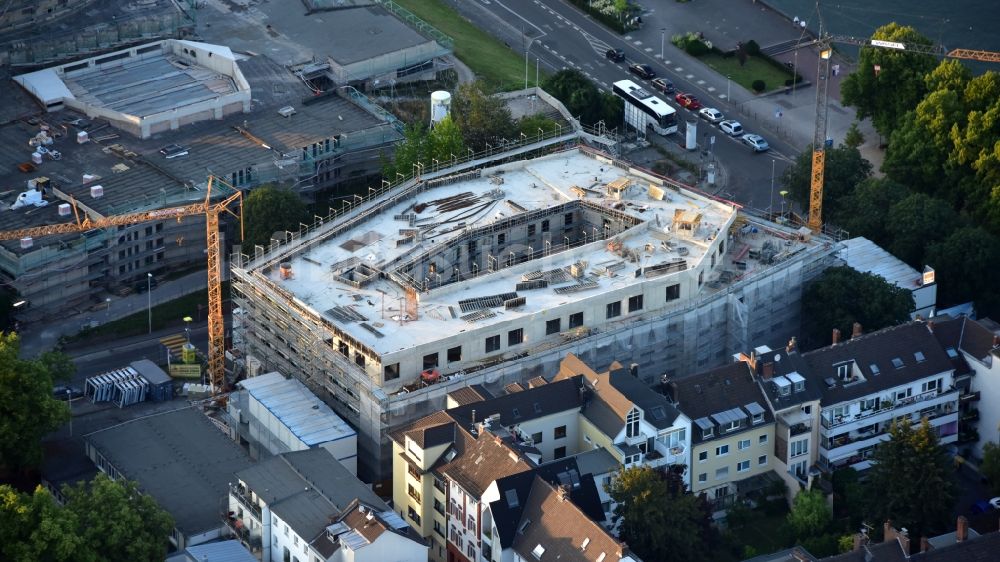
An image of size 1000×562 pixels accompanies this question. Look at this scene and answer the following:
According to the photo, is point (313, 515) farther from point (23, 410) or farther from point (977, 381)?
point (977, 381)

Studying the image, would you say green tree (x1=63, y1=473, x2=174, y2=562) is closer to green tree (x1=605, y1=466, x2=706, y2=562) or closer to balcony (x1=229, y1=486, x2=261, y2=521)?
balcony (x1=229, y1=486, x2=261, y2=521)

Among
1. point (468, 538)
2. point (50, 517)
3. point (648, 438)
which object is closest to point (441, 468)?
point (468, 538)

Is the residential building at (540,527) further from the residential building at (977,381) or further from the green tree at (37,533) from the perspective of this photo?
the residential building at (977,381)

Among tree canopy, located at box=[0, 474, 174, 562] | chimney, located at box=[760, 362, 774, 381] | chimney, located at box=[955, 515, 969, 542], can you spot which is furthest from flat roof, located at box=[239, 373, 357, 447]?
chimney, located at box=[955, 515, 969, 542]

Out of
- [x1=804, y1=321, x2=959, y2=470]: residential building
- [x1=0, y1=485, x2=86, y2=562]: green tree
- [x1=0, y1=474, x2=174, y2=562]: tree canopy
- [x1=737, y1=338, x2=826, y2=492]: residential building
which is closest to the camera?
[x1=0, y1=485, x2=86, y2=562]: green tree

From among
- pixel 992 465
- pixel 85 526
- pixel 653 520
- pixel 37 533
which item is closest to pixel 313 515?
pixel 85 526
